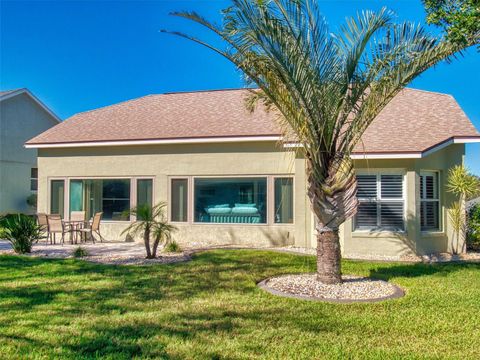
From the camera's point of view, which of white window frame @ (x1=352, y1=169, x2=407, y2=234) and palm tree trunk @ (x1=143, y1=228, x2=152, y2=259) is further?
white window frame @ (x1=352, y1=169, x2=407, y2=234)

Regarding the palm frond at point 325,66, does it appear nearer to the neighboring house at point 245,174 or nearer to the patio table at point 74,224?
the neighboring house at point 245,174

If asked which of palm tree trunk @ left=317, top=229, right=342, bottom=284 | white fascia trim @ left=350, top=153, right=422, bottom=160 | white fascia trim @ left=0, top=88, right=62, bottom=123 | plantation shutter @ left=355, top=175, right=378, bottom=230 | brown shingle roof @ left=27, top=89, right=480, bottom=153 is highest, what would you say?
white fascia trim @ left=0, top=88, right=62, bottom=123

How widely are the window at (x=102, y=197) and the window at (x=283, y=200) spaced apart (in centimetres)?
599

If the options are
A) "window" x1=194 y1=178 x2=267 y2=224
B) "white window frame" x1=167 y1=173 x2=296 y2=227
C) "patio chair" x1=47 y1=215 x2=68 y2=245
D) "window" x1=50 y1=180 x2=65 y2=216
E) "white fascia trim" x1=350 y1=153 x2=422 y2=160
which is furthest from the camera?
"window" x1=50 y1=180 x2=65 y2=216

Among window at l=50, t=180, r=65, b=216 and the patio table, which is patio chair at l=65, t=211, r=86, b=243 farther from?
window at l=50, t=180, r=65, b=216

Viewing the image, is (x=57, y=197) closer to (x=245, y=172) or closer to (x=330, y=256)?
(x=245, y=172)

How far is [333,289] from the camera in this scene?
807 cm

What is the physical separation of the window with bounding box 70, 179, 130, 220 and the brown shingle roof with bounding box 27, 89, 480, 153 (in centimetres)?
181

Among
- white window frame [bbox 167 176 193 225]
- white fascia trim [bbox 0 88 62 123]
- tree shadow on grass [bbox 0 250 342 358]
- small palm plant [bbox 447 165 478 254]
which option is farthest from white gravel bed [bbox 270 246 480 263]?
white fascia trim [bbox 0 88 62 123]

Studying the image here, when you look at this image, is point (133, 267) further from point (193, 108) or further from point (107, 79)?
point (107, 79)

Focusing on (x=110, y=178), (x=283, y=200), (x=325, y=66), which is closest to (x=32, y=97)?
(x=110, y=178)

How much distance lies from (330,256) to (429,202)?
22.9ft

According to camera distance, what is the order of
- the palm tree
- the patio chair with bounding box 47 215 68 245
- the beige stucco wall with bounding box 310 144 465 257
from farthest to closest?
the patio chair with bounding box 47 215 68 245, the beige stucco wall with bounding box 310 144 465 257, the palm tree

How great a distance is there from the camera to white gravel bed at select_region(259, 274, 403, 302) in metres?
7.61
